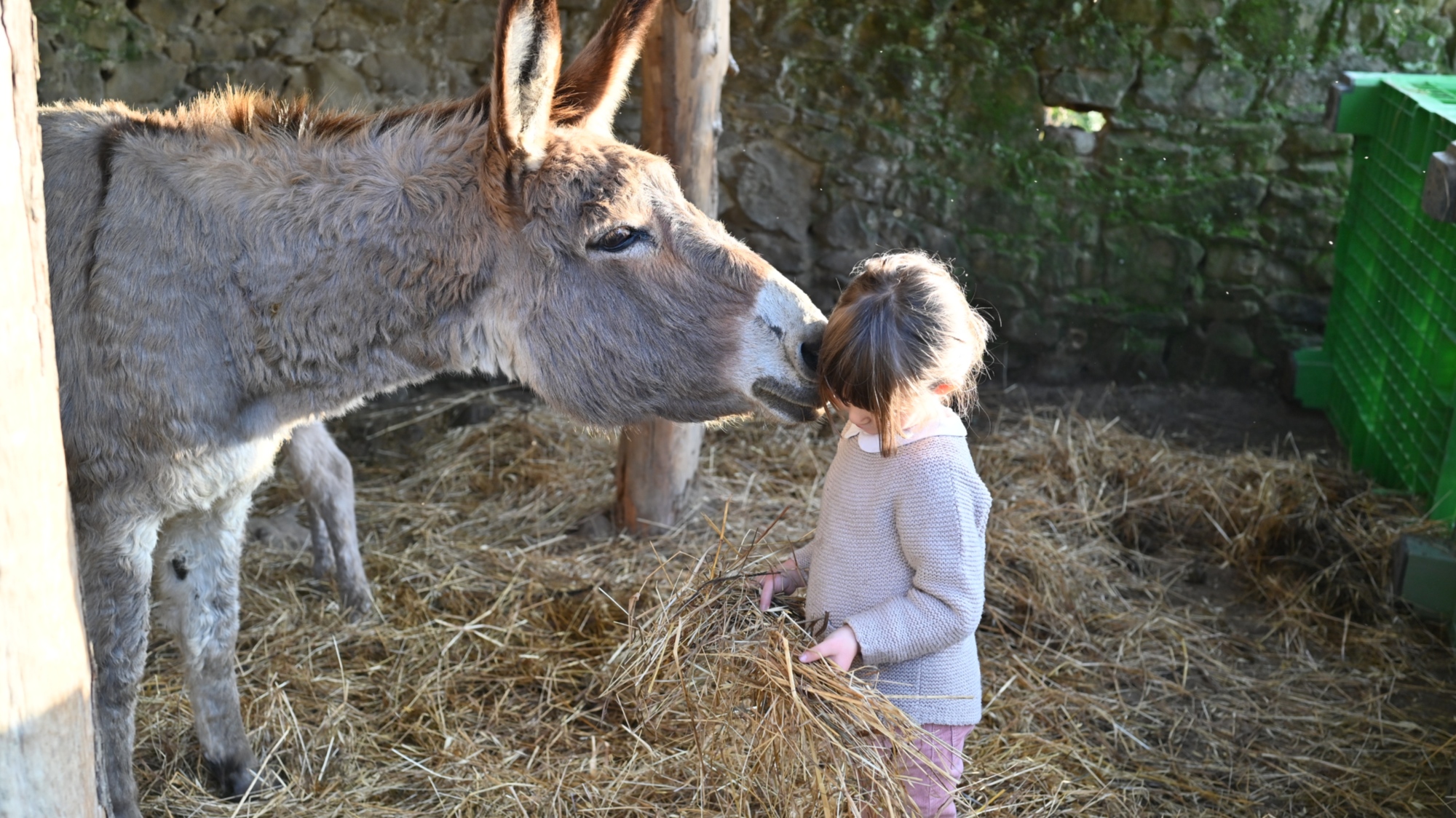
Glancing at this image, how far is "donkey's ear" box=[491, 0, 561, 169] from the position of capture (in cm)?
190

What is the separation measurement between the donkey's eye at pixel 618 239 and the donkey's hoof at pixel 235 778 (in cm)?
165

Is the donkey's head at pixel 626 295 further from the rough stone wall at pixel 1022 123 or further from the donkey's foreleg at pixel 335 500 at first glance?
the rough stone wall at pixel 1022 123

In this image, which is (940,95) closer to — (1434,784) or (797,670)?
(1434,784)

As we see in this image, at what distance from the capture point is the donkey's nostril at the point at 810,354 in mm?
2055

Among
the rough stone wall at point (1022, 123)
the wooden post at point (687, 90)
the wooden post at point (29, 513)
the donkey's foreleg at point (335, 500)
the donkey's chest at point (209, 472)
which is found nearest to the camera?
the wooden post at point (29, 513)

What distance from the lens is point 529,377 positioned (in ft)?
7.16

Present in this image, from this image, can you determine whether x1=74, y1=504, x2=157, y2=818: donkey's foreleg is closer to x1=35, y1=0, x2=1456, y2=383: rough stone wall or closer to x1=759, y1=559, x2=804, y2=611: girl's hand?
x1=759, y1=559, x2=804, y2=611: girl's hand

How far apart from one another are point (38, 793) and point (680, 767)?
1.44m

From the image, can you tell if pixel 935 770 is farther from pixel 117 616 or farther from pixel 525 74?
pixel 117 616

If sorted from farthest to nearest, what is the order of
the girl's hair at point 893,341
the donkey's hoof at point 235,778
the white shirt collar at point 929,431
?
the donkey's hoof at point 235,778
the white shirt collar at point 929,431
the girl's hair at point 893,341

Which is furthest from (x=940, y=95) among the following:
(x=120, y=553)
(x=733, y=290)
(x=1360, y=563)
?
(x=120, y=553)

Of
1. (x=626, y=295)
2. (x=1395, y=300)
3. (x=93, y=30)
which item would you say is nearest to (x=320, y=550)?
(x=626, y=295)

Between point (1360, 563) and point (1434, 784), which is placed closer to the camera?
point (1434, 784)

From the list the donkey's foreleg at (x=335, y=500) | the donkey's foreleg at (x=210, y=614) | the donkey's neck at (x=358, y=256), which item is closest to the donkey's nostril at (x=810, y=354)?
the donkey's neck at (x=358, y=256)
